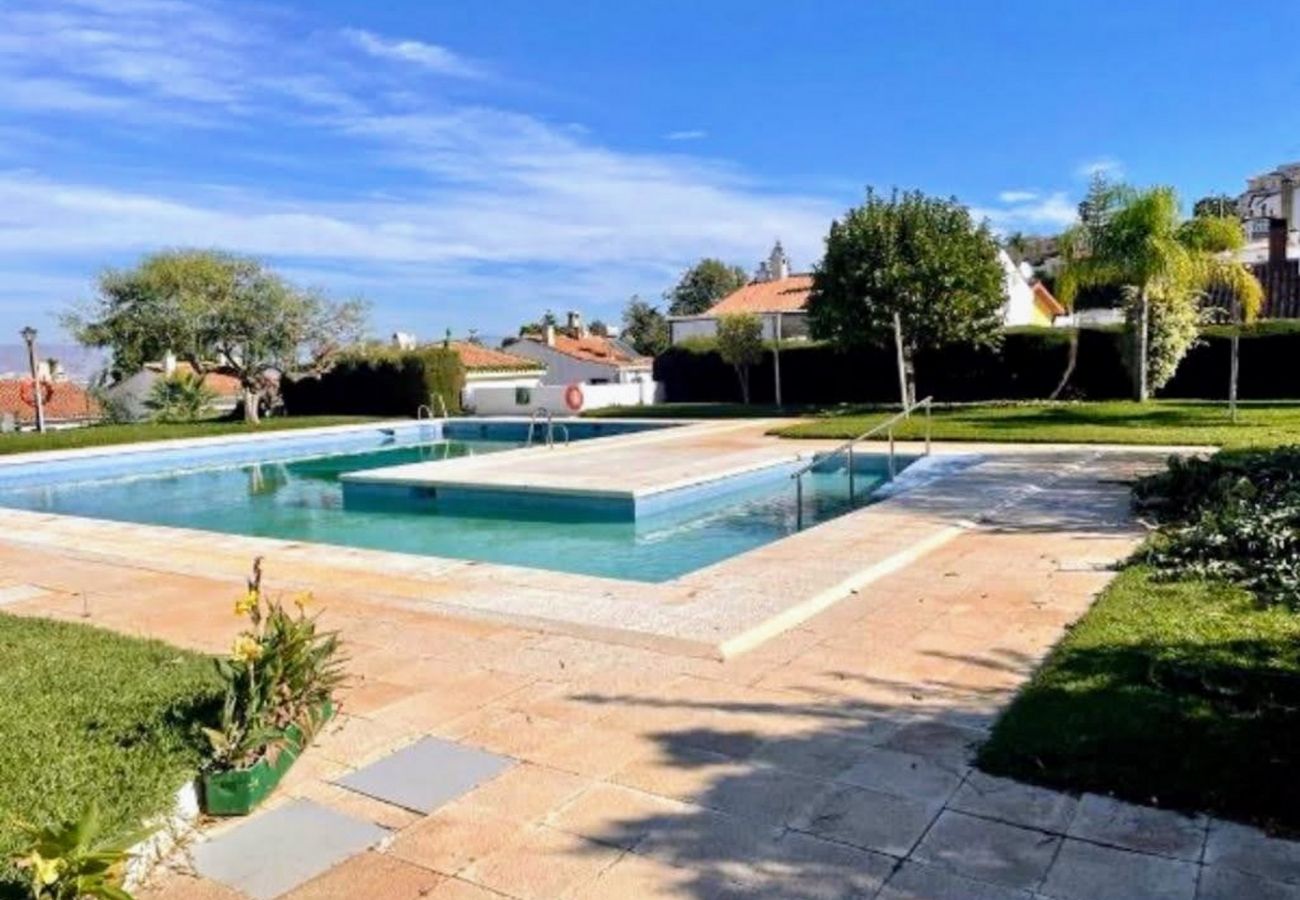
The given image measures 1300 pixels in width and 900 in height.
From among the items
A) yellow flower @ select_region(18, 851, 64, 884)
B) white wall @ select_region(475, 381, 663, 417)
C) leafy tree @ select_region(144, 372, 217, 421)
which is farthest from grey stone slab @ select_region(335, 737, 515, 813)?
leafy tree @ select_region(144, 372, 217, 421)

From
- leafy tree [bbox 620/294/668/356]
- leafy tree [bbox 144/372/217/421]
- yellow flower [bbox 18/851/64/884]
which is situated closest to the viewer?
yellow flower [bbox 18/851/64/884]

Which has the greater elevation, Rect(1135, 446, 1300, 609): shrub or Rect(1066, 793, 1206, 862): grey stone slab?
Rect(1135, 446, 1300, 609): shrub

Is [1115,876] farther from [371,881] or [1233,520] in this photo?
[1233,520]

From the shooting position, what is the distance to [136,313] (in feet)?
96.9

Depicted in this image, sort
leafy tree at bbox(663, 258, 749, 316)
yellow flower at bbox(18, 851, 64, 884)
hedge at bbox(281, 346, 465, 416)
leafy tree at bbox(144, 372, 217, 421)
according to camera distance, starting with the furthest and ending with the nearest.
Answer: leafy tree at bbox(663, 258, 749, 316)
hedge at bbox(281, 346, 465, 416)
leafy tree at bbox(144, 372, 217, 421)
yellow flower at bbox(18, 851, 64, 884)

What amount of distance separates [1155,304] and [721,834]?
19472 mm

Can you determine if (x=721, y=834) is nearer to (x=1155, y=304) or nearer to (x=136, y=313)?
(x=1155, y=304)

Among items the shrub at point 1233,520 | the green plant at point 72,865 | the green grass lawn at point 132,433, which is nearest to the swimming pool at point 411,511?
the green grass lawn at point 132,433

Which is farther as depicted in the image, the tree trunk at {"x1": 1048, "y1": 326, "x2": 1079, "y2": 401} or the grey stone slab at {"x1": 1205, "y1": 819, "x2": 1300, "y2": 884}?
the tree trunk at {"x1": 1048, "y1": 326, "x2": 1079, "y2": 401}

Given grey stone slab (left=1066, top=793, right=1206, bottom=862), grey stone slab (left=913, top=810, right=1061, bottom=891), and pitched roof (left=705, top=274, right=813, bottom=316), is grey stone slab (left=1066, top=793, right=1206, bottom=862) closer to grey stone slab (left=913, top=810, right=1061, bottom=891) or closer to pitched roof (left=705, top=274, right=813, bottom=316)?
grey stone slab (left=913, top=810, right=1061, bottom=891)

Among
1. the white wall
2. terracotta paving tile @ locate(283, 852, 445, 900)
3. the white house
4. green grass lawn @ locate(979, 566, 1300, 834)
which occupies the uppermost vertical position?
the white house

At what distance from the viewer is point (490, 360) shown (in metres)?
40.3

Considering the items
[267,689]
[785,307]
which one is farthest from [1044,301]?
[267,689]

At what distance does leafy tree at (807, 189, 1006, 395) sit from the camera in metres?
21.2
